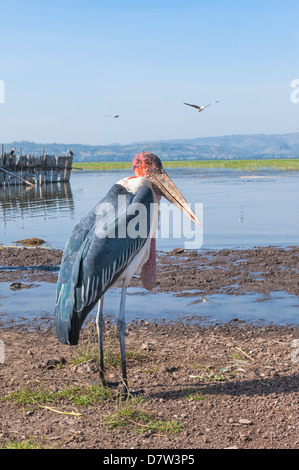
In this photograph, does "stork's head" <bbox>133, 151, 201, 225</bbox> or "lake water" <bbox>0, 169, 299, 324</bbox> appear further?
"lake water" <bbox>0, 169, 299, 324</bbox>

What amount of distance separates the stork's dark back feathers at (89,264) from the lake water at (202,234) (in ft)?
9.42

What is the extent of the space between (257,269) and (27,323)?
4.70m

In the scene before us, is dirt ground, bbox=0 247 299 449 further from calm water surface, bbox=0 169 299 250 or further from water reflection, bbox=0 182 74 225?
water reflection, bbox=0 182 74 225

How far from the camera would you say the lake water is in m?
7.82

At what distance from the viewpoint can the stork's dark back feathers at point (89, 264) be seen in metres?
4.68

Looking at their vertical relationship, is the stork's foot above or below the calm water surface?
below

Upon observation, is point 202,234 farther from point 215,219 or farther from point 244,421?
point 244,421

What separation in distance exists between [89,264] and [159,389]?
139 centimetres

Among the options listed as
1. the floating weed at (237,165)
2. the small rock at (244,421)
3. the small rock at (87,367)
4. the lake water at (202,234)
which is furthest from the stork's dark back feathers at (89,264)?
the floating weed at (237,165)

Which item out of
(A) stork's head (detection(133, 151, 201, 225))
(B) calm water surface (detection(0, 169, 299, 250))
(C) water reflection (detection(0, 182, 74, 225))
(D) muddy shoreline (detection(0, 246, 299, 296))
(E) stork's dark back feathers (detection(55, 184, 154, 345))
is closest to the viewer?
(E) stork's dark back feathers (detection(55, 184, 154, 345))
